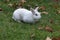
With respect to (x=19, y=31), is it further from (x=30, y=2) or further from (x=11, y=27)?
(x=30, y=2)

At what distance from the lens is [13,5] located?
6711mm

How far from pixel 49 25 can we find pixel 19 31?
0.77 meters

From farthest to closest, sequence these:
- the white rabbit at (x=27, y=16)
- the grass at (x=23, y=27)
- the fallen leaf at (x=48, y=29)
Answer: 1. the white rabbit at (x=27, y=16)
2. the fallen leaf at (x=48, y=29)
3. the grass at (x=23, y=27)

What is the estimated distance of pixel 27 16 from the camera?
567cm

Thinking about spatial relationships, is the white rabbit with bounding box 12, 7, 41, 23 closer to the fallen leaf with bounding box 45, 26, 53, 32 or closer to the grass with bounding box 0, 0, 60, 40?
the grass with bounding box 0, 0, 60, 40

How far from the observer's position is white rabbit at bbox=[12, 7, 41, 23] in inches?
216

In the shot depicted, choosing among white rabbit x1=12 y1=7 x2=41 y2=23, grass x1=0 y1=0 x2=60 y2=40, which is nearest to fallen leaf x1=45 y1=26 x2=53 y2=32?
grass x1=0 y1=0 x2=60 y2=40

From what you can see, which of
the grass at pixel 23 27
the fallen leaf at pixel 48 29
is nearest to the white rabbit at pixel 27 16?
the grass at pixel 23 27

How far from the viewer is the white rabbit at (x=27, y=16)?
5.48m

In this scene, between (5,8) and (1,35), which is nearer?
(1,35)

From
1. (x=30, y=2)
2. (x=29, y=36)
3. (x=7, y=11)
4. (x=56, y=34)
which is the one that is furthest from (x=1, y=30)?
(x=30, y=2)

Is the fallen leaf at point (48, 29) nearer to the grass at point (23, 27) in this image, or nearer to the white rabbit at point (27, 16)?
the grass at point (23, 27)

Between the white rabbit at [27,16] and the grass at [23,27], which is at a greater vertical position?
the white rabbit at [27,16]

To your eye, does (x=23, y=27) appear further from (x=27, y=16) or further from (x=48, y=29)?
(x=48, y=29)
